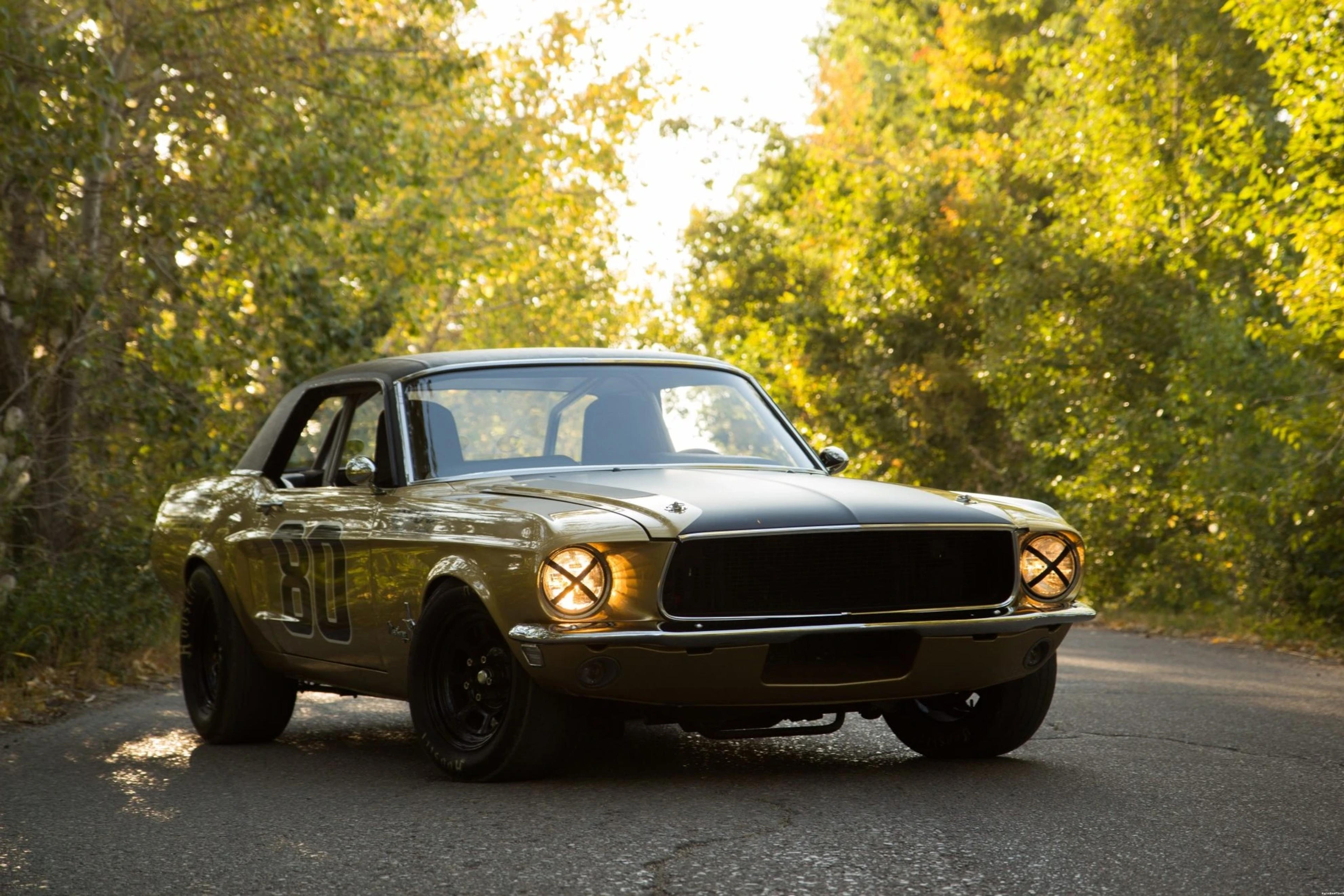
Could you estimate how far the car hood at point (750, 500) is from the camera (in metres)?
5.95

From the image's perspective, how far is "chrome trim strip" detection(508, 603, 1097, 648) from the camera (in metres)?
5.77

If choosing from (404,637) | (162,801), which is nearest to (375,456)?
(404,637)

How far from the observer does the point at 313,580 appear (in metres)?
7.45

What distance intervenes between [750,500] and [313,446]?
2.95m

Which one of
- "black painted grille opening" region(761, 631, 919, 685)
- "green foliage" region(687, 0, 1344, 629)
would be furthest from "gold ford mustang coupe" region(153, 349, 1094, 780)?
"green foliage" region(687, 0, 1344, 629)

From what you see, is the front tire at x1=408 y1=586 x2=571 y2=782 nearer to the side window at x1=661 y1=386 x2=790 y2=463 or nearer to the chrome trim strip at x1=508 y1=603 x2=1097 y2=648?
the chrome trim strip at x1=508 y1=603 x2=1097 y2=648

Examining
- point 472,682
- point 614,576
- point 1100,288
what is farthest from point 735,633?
point 1100,288

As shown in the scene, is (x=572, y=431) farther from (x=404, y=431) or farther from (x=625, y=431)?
(x=404, y=431)

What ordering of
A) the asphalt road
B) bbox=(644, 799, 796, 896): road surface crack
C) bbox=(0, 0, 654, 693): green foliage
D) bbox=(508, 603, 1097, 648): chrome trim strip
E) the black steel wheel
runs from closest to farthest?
bbox=(644, 799, 796, 896): road surface crack → the asphalt road → bbox=(508, 603, 1097, 648): chrome trim strip → the black steel wheel → bbox=(0, 0, 654, 693): green foliage

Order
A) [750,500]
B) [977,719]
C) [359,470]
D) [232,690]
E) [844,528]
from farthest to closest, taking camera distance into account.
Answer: [232,690] → [359,470] → [977,719] → [750,500] → [844,528]

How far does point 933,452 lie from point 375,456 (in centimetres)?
1938

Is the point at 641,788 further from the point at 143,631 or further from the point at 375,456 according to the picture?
the point at 143,631

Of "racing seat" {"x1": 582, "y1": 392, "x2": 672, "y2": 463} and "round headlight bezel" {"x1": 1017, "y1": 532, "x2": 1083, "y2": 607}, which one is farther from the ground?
"racing seat" {"x1": 582, "y1": 392, "x2": 672, "y2": 463}

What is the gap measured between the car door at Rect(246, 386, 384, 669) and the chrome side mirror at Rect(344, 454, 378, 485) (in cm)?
10
